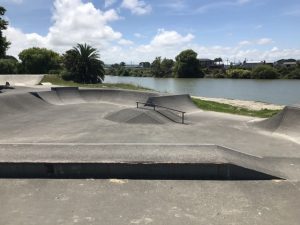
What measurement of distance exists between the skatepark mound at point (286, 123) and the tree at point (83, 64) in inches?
1373

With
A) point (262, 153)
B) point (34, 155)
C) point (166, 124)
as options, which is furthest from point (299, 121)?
point (34, 155)

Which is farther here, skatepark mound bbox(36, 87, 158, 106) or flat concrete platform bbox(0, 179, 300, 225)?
skatepark mound bbox(36, 87, 158, 106)

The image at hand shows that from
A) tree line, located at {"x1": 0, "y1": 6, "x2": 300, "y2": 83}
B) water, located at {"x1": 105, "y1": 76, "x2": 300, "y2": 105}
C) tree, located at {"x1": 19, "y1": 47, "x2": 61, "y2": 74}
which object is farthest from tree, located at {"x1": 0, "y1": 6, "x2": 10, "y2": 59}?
tree, located at {"x1": 19, "y1": 47, "x2": 61, "y2": 74}

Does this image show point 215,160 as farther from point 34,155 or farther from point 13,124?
point 13,124

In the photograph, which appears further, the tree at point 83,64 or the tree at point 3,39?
the tree at point 83,64

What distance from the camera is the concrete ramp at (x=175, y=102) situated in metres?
17.1

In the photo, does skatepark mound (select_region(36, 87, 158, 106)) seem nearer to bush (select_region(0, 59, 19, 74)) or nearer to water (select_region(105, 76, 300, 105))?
water (select_region(105, 76, 300, 105))

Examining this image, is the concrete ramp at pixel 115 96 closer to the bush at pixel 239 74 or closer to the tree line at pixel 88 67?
the tree line at pixel 88 67

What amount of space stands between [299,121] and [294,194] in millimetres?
6591

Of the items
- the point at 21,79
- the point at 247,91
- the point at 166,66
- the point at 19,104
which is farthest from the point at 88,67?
the point at 166,66

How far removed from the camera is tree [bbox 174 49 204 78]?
287 ft

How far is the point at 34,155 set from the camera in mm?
7012

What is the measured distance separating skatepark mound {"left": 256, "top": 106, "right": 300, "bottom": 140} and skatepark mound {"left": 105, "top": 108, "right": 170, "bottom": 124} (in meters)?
3.92

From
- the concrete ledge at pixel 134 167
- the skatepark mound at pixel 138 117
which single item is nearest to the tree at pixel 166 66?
the skatepark mound at pixel 138 117
